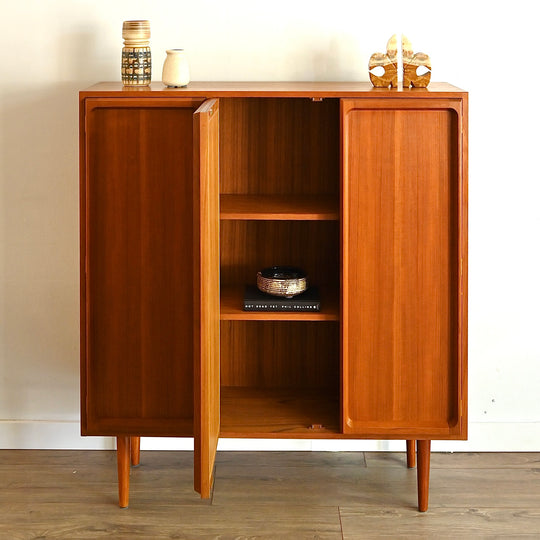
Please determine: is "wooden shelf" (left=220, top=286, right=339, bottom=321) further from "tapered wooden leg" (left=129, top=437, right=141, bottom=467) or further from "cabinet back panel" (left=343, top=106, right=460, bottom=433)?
"tapered wooden leg" (left=129, top=437, right=141, bottom=467)

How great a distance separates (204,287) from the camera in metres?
1.84

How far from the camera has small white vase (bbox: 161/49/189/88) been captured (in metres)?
2.30

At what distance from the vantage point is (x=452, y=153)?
2.19 meters

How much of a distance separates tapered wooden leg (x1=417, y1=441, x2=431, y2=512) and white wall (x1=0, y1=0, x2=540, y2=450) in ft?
1.28

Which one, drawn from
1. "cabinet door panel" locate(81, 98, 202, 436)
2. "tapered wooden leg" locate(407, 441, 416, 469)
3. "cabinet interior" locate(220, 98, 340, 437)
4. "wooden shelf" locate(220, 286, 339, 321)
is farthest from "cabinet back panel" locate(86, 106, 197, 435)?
"tapered wooden leg" locate(407, 441, 416, 469)

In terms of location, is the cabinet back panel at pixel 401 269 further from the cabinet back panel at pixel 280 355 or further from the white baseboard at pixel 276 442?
the white baseboard at pixel 276 442

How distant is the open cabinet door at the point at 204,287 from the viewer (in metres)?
1.80

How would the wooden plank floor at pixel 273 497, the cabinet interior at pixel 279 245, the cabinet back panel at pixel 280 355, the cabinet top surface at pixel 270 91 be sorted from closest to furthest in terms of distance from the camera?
the cabinet top surface at pixel 270 91, the wooden plank floor at pixel 273 497, the cabinet interior at pixel 279 245, the cabinet back panel at pixel 280 355

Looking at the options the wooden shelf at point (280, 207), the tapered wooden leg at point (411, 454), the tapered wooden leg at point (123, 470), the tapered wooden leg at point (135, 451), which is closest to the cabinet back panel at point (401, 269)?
the wooden shelf at point (280, 207)

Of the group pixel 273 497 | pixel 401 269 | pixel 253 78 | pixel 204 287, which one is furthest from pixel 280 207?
pixel 273 497

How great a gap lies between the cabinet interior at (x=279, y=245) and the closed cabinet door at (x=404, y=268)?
0.20 metres

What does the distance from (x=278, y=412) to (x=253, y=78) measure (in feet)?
3.09

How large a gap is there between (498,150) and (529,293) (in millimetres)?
433

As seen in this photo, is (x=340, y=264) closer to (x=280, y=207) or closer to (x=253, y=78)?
(x=280, y=207)
